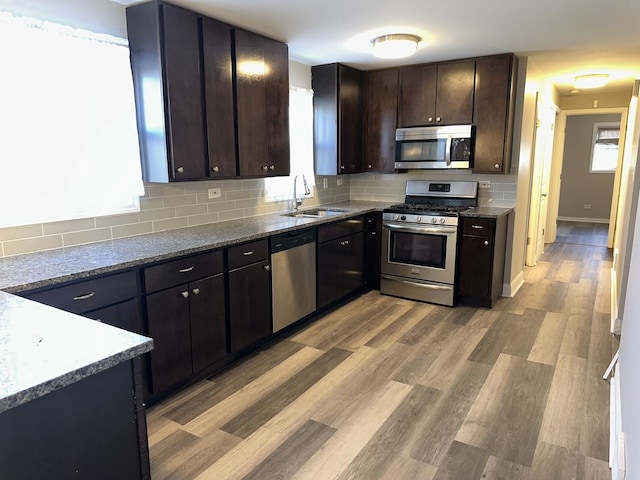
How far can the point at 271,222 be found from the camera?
3.52 metres

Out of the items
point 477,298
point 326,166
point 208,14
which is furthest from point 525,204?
point 208,14

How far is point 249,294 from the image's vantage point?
3.02 meters

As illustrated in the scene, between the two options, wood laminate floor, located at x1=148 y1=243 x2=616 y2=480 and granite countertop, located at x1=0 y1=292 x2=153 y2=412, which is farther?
wood laminate floor, located at x1=148 y1=243 x2=616 y2=480

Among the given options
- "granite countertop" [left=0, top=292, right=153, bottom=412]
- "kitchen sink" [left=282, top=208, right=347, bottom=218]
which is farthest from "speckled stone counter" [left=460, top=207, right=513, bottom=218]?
"granite countertop" [left=0, top=292, right=153, bottom=412]

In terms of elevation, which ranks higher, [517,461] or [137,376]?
[137,376]

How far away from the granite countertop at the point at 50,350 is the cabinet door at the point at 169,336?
909mm

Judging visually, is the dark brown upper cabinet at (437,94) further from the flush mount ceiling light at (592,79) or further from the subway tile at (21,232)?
the subway tile at (21,232)

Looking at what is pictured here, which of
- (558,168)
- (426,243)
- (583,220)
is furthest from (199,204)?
(583,220)

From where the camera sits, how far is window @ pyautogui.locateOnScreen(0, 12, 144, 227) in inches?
88.6

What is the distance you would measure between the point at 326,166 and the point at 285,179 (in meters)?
0.53

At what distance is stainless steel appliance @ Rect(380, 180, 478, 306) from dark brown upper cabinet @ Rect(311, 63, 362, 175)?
759 mm

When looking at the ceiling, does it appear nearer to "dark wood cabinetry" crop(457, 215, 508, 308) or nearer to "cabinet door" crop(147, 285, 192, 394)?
"dark wood cabinetry" crop(457, 215, 508, 308)

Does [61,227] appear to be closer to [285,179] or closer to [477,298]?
[285,179]

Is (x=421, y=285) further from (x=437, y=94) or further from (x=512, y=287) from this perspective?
(x=437, y=94)
